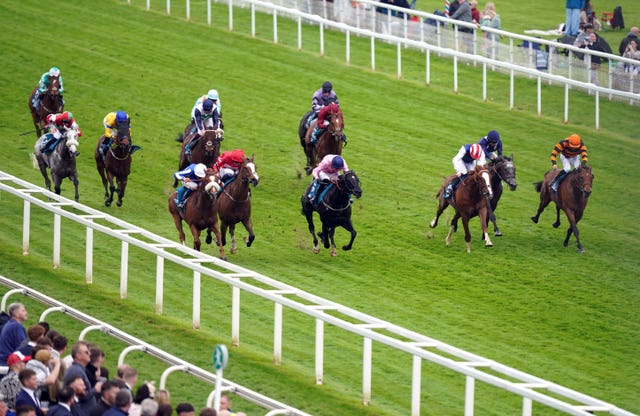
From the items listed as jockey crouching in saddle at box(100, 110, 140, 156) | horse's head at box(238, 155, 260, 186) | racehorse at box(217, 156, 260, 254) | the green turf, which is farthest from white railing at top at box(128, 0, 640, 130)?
horse's head at box(238, 155, 260, 186)

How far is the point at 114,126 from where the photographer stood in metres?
21.2

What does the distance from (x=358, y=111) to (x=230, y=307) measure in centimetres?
1069

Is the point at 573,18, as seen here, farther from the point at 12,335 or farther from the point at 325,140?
the point at 12,335

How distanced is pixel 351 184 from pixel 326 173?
57 centimetres

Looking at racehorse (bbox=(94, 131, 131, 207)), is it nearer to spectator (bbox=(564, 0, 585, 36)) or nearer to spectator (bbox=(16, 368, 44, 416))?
spectator (bbox=(16, 368, 44, 416))

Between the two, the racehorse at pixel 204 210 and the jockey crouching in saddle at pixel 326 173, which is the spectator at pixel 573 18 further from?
the racehorse at pixel 204 210

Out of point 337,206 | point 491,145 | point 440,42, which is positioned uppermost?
point 440,42

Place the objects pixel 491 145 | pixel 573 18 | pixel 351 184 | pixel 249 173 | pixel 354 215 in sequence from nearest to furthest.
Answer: pixel 249 173, pixel 351 184, pixel 491 145, pixel 354 215, pixel 573 18

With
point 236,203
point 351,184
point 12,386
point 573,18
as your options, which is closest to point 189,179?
point 236,203

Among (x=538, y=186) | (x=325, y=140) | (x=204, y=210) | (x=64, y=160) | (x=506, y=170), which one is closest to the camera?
(x=204, y=210)

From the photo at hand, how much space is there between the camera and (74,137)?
21.0 metres

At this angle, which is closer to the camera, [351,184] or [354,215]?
[351,184]

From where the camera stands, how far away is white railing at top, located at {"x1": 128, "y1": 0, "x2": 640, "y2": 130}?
26.3 meters

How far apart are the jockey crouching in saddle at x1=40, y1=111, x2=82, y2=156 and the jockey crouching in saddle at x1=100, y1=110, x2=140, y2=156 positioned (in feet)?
1.38
